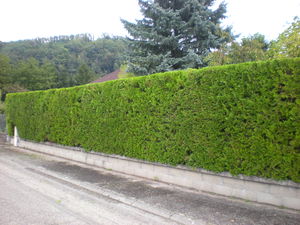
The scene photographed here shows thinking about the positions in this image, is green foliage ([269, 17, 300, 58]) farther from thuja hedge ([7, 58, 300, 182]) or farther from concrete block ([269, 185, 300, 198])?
concrete block ([269, 185, 300, 198])

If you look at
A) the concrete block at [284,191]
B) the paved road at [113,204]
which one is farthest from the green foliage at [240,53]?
the paved road at [113,204]

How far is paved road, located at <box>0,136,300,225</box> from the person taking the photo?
178 inches

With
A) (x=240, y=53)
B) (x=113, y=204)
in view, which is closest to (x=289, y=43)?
(x=240, y=53)

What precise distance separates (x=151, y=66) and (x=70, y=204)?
8894mm

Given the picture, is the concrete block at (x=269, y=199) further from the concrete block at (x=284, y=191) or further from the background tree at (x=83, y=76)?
the background tree at (x=83, y=76)

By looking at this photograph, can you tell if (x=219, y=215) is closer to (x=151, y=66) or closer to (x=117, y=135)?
(x=117, y=135)

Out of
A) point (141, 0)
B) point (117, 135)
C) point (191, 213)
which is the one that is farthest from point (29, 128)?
point (191, 213)

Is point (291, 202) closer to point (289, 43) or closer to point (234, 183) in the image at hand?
point (234, 183)

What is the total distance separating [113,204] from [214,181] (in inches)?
98.1

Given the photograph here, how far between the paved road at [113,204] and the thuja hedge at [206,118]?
77cm

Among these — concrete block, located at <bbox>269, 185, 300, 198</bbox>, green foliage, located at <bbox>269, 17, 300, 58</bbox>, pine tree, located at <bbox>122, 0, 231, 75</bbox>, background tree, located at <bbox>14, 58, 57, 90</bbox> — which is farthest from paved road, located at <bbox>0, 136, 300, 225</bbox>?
background tree, located at <bbox>14, 58, 57, 90</bbox>

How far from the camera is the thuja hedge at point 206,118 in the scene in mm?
4824

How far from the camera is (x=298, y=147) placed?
184 inches

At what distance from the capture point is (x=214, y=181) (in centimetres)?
591
